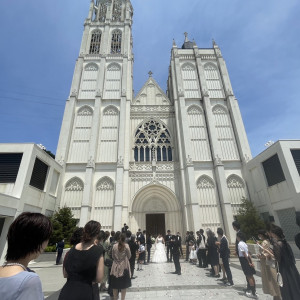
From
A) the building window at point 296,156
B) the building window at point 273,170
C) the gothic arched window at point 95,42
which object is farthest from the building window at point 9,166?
the building window at point 296,156

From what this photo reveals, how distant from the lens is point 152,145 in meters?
20.0

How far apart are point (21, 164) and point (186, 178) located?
1331cm

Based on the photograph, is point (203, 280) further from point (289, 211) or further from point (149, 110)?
point (149, 110)

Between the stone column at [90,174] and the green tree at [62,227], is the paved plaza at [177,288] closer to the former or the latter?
the green tree at [62,227]

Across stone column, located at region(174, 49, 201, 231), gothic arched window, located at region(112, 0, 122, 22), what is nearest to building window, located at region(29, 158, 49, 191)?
stone column, located at region(174, 49, 201, 231)

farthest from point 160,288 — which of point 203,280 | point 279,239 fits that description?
point 279,239

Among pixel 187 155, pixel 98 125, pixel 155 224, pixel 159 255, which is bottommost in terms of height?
pixel 159 255

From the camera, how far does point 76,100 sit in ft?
66.2

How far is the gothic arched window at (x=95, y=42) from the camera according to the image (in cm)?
2414

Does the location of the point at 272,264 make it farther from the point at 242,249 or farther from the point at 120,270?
the point at 120,270

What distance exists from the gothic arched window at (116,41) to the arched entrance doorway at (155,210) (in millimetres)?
19408

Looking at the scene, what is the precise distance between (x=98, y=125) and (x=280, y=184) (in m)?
17.2

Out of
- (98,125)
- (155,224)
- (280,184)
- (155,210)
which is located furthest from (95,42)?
(280,184)

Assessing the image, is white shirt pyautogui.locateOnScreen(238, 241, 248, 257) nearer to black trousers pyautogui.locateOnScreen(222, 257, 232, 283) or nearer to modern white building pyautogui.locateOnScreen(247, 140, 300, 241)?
black trousers pyautogui.locateOnScreen(222, 257, 232, 283)
